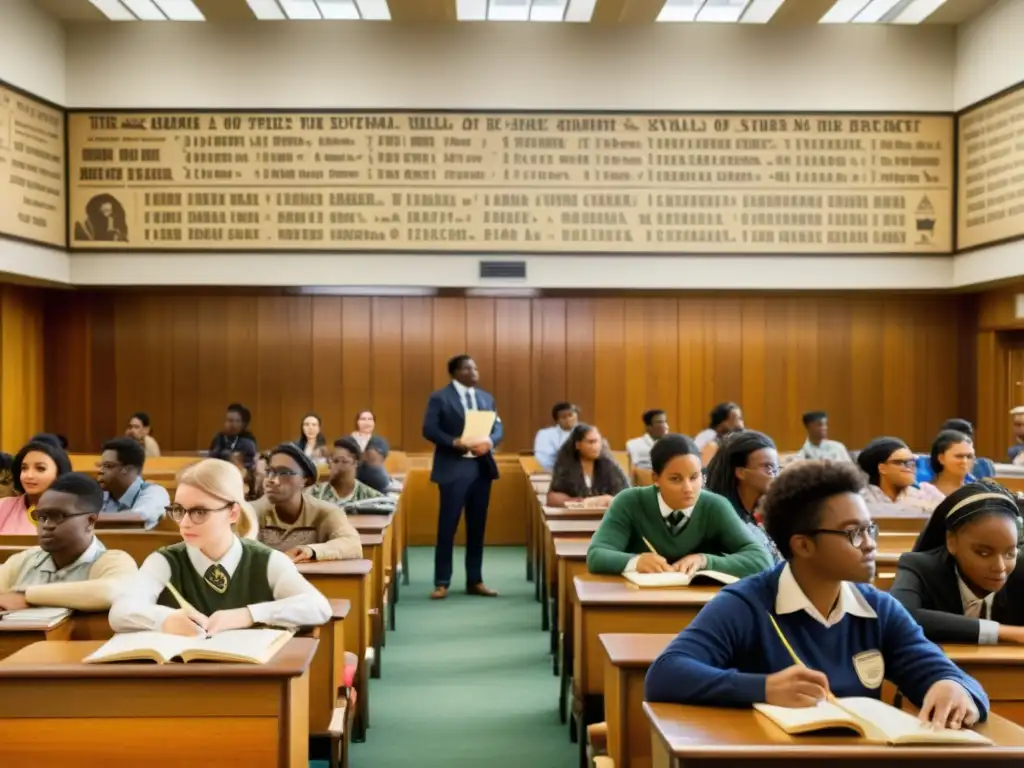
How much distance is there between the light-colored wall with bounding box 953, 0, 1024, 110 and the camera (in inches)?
374

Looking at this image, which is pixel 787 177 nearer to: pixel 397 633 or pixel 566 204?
pixel 566 204

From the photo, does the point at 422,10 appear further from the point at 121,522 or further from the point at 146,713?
the point at 146,713

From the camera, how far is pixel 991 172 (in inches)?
392

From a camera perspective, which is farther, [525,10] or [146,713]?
[525,10]

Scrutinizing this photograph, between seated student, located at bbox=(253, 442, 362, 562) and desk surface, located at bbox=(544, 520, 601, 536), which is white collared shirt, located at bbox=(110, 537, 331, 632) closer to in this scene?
seated student, located at bbox=(253, 442, 362, 562)

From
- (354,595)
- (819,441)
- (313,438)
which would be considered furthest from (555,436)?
(354,595)

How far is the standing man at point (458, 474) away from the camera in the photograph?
7598mm

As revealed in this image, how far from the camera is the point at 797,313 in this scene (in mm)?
11453

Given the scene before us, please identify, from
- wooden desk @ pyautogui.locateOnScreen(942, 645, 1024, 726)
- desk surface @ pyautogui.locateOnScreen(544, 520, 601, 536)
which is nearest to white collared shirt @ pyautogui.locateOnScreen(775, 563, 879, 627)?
wooden desk @ pyautogui.locateOnScreen(942, 645, 1024, 726)

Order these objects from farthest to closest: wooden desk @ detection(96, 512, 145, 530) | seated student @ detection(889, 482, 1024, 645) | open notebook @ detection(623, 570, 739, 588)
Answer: wooden desk @ detection(96, 512, 145, 530)
open notebook @ detection(623, 570, 739, 588)
seated student @ detection(889, 482, 1024, 645)

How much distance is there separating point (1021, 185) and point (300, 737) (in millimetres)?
8746

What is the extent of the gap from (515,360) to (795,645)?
9.17 m

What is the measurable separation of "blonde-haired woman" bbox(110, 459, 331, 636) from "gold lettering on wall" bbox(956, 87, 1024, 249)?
828cm

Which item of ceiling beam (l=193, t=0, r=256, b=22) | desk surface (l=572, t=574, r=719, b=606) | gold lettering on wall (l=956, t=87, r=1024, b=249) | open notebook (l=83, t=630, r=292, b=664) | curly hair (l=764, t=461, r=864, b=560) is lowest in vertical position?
desk surface (l=572, t=574, r=719, b=606)
